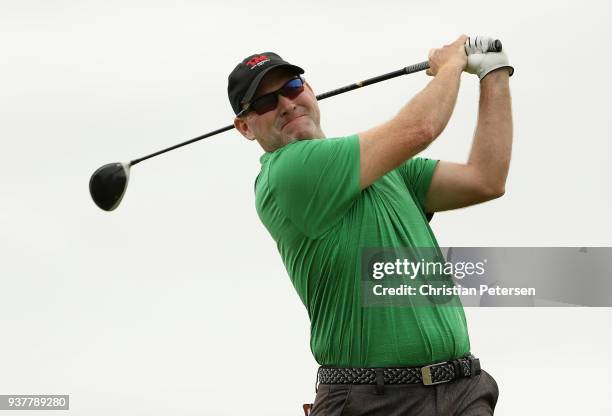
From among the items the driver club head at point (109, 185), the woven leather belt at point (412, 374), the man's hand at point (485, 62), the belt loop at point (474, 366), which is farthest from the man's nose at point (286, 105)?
the driver club head at point (109, 185)

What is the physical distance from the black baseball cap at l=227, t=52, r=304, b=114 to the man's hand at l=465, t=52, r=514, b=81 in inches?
41.0

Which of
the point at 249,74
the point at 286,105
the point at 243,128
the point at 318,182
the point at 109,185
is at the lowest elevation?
the point at 318,182

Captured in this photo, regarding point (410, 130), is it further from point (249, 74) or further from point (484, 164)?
point (249, 74)

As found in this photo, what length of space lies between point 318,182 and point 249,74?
1011 mm

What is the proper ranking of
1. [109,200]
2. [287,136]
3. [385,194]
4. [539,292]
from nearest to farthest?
[385,194]
[287,136]
[539,292]
[109,200]

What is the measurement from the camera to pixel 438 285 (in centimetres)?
607

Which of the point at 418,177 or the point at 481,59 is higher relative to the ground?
the point at 481,59

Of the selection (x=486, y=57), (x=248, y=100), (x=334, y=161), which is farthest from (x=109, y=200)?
(x=486, y=57)

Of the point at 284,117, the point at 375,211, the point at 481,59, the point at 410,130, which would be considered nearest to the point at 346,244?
the point at 375,211

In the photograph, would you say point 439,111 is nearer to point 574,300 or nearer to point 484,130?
point 484,130

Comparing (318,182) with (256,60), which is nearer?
(318,182)

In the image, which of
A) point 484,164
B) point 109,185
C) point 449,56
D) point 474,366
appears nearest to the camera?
point 474,366

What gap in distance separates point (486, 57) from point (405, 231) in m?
1.11

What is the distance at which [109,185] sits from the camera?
832 cm
